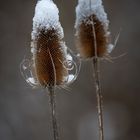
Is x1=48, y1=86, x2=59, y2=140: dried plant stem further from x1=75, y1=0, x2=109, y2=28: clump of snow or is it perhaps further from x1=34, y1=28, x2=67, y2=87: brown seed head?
x1=75, y1=0, x2=109, y2=28: clump of snow

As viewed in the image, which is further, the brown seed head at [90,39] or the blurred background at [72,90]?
the blurred background at [72,90]

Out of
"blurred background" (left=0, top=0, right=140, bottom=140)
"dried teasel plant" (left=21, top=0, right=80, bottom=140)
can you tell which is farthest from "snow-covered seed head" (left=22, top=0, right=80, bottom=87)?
"blurred background" (left=0, top=0, right=140, bottom=140)

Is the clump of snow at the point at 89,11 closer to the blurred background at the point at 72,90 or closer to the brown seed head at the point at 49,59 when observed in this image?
the brown seed head at the point at 49,59

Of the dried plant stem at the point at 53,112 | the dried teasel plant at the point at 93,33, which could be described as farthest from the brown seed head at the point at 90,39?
the dried plant stem at the point at 53,112

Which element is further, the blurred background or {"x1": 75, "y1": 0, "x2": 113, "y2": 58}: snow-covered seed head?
the blurred background

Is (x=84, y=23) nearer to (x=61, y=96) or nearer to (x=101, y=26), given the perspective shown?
(x=101, y=26)

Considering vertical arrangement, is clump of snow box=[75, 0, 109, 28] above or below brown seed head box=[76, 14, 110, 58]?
above
